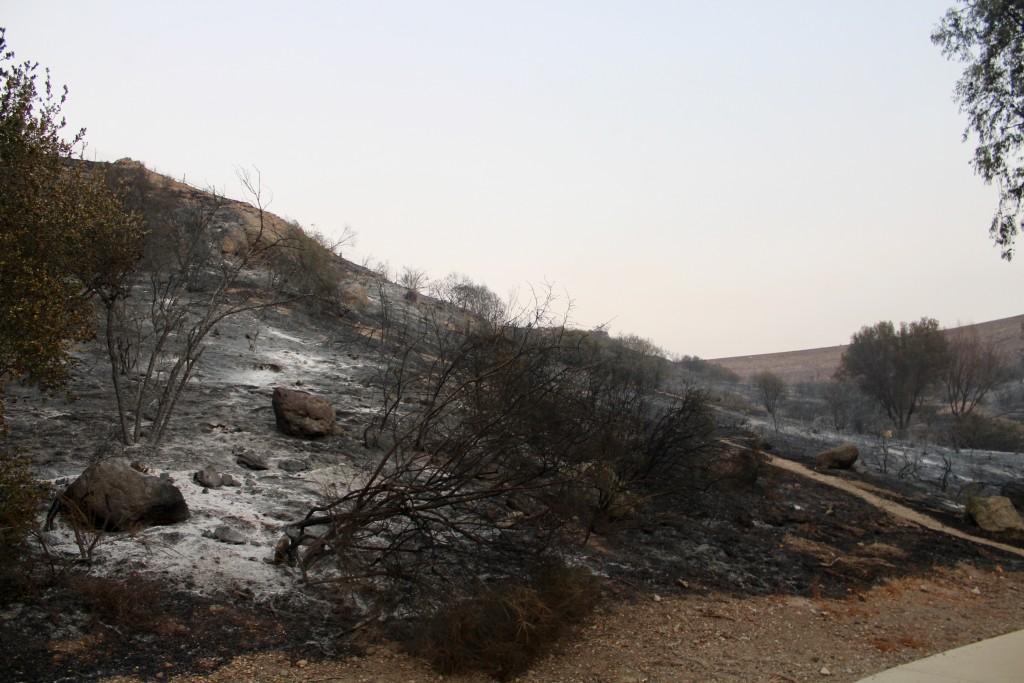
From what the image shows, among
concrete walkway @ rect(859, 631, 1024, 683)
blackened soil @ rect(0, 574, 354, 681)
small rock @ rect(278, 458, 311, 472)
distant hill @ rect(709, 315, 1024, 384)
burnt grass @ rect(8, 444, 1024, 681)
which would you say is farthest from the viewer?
distant hill @ rect(709, 315, 1024, 384)

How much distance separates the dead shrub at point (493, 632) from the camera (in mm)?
6871

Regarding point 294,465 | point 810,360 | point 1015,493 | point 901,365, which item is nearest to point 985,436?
point 901,365

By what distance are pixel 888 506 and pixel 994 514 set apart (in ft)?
6.40

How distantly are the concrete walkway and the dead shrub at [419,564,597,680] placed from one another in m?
3.19

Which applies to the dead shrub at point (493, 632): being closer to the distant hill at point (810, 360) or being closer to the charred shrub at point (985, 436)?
the charred shrub at point (985, 436)

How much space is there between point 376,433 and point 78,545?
616cm

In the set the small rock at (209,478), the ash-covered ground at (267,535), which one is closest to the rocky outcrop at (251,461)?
the ash-covered ground at (267,535)

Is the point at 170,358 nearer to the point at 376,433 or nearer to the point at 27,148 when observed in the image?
the point at 376,433

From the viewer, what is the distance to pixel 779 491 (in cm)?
1609

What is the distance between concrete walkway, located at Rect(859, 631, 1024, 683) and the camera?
7.00m

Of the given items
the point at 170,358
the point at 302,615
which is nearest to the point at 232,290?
the point at 170,358

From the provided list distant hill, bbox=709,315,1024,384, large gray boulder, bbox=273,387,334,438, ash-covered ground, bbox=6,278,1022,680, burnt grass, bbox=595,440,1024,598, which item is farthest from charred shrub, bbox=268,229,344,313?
distant hill, bbox=709,315,1024,384

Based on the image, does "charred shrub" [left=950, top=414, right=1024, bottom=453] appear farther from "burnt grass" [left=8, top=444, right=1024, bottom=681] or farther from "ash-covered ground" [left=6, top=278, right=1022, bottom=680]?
"burnt grass" [left=8, top=444, right=1024, bottom=681]

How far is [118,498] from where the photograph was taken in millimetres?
8070
